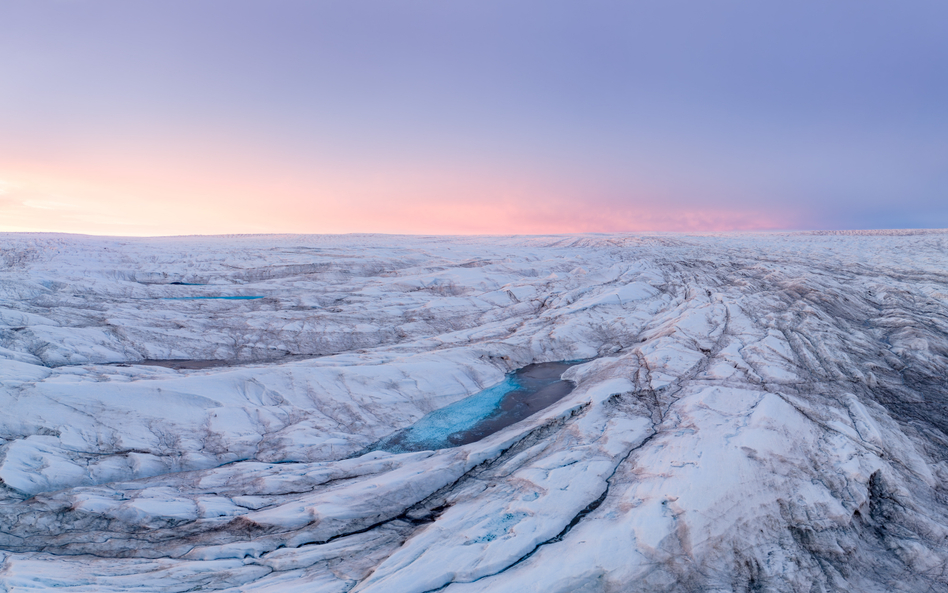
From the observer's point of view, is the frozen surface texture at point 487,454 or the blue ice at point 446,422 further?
the blue ice at point 446,422

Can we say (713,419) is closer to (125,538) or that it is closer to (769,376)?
(769,376)

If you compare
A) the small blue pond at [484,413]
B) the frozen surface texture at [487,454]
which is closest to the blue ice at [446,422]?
the small blue pond at [484,413]

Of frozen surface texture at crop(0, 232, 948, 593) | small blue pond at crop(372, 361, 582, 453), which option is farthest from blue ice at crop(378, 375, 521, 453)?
frozen surface texture at crop(0, 232, 948, 593)

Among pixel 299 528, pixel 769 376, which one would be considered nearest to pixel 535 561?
pixel 299 528

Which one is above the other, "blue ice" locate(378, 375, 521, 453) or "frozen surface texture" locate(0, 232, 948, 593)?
"frozen surface texture" locate(0, 232, 948, 593)

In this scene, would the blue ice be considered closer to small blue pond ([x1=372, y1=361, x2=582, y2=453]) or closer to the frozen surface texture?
small blue pond ([x1=372, y1=361, x2=582, y2=453])

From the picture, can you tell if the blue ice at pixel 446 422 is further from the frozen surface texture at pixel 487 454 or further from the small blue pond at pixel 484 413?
the frozen surface texture at pixel 487 454
